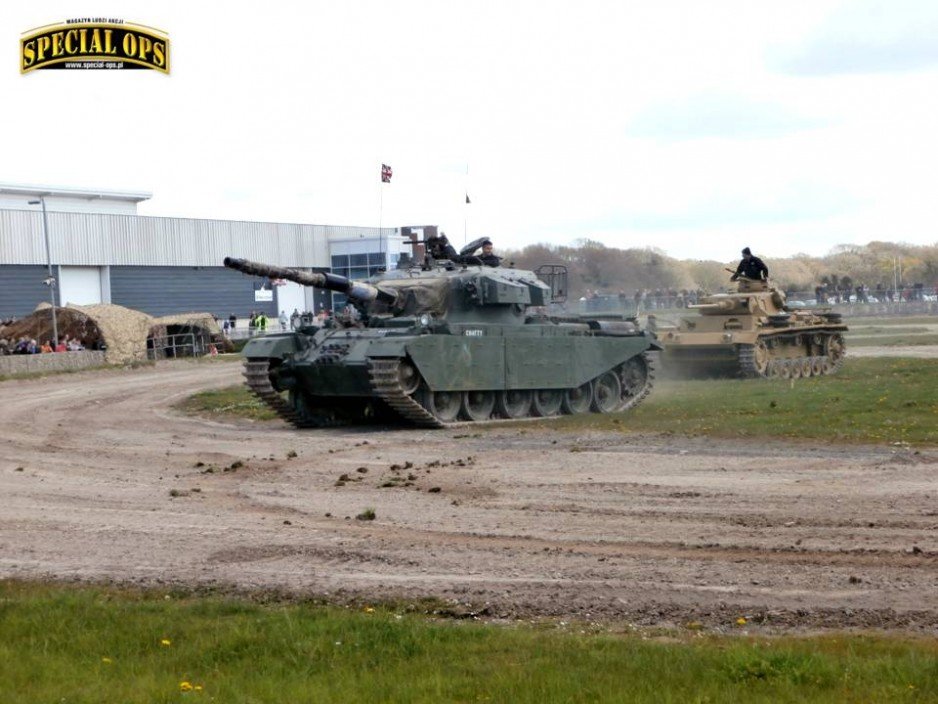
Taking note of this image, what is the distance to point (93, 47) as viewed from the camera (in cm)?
2362

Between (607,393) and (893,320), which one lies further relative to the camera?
(893,320)

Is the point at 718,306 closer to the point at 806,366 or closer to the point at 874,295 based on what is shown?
the point at 806,366

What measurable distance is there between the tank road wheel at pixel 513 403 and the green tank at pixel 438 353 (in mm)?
19

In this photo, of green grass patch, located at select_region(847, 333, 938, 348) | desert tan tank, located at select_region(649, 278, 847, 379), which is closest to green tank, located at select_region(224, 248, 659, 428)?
desert tan tank, located at select_region(649, 278, 847, 379)

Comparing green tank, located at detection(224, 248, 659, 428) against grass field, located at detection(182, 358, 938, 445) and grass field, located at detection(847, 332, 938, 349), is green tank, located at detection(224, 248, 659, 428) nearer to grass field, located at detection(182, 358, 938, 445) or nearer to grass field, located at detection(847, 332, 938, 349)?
grass field, located at detection(182, 358, 938, 445)

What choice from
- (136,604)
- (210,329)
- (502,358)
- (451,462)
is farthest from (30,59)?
(210,329)

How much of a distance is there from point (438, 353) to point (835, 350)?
1615 cm

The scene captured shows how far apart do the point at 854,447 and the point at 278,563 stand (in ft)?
29.9

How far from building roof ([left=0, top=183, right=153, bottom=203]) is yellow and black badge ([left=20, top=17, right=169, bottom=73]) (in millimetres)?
41264

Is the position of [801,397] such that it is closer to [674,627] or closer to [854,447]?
[854,447]

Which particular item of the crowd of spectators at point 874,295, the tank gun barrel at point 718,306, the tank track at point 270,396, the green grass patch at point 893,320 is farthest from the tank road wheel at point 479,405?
the crowd of spectators at point 874,295

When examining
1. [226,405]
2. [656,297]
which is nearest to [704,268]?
[656,297]

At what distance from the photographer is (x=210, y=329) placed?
51.1 meters

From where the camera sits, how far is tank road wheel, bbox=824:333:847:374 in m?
35.5
